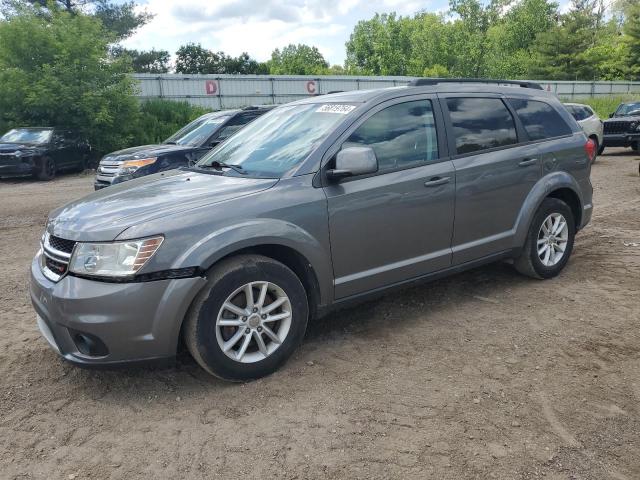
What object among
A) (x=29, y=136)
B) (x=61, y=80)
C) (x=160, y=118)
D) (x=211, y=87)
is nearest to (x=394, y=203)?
(x=29, y=136)

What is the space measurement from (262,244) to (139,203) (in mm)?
825

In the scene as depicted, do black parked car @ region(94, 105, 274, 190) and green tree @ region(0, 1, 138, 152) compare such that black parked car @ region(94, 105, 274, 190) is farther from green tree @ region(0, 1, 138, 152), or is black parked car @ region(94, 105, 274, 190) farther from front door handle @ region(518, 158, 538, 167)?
green tree @ region(0, 1, 138, 152)

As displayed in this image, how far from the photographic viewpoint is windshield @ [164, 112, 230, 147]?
954cm

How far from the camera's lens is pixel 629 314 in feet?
14.7

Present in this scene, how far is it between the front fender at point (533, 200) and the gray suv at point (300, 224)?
1 centimetres

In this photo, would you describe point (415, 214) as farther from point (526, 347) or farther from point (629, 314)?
point (629, 314)

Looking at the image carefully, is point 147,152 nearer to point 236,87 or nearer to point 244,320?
point 244,320

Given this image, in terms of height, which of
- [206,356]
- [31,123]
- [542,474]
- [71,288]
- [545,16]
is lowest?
[542,474]

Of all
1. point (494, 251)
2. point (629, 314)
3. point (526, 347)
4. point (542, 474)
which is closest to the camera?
point (542, 474)

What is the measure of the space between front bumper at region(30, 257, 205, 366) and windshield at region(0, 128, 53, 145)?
14.9 meters

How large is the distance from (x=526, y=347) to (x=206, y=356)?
219 centimetres

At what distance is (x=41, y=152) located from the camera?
51.9ft

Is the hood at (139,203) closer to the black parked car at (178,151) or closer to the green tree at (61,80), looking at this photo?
the black parked car at (178,151)

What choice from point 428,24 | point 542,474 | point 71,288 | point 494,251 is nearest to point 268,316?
point 71,288
